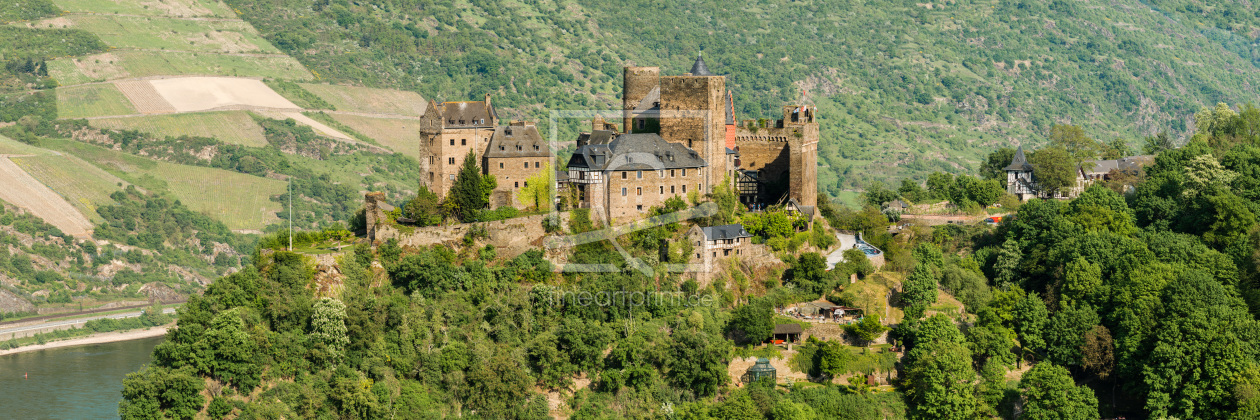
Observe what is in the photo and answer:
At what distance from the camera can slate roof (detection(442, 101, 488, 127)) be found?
68688 millimetres

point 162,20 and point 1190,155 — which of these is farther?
point 162,20

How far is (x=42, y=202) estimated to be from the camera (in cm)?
14012

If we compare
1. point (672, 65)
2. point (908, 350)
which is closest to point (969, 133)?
point (672, 65)

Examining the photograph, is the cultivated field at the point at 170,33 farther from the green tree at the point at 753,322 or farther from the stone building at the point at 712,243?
the green tree at the point at 753,322

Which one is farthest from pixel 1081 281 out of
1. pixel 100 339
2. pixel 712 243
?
pixel 100 339

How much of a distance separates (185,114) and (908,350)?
120001 mm

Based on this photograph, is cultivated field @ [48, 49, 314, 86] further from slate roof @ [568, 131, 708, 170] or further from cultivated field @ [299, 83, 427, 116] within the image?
slate roof @ [568, 131, 708, 170]

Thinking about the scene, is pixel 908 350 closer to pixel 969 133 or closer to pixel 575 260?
pixel 575 260

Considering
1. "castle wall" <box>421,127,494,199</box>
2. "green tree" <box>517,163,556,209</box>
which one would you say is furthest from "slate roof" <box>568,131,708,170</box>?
"castle wall" <box>421,127,494,199</box>

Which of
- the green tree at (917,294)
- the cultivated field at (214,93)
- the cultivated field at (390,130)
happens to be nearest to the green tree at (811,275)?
the green tree at (917,294)

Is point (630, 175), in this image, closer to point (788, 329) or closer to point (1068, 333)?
point (788, 329)

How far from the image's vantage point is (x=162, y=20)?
18812cm

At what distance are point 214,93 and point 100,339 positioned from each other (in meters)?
60.2

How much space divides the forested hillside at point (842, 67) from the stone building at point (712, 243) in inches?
3929
